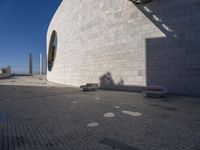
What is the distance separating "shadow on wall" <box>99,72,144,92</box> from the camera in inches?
319

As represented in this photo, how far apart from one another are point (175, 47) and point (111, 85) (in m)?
4.30

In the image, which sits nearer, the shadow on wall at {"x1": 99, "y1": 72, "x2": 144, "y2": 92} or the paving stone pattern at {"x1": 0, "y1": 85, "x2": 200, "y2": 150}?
the paving stone pattern at {"x1": 0, "y1": 85, "x2": 200, "y2": 150}

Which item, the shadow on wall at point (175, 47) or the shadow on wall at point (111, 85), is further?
the shadow on wall at point (111, 85)

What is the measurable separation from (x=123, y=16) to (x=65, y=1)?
9372 mm

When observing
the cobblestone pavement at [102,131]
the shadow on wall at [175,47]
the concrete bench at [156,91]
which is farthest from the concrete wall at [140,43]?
the cobblestone pavement at [102,131]

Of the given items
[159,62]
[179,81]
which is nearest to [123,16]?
[159,62]

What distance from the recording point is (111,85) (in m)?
9.23

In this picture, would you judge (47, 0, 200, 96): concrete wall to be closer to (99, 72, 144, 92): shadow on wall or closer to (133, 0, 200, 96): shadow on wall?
(133, 0, 200, 96): shadow on wall

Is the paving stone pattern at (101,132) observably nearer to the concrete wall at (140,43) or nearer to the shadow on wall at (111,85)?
the concrete wall at (140,43)

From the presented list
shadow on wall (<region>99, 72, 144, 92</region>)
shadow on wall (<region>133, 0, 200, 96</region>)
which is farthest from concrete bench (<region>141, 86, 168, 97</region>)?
shadow on wall (<region>99, 72, 144, 92</region>)

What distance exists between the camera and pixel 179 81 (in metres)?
6.43

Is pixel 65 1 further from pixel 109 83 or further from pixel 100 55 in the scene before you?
pixel 109 83

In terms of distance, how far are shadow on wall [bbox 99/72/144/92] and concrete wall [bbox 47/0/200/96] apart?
16 centimetres

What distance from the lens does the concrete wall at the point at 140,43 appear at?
6.23m
